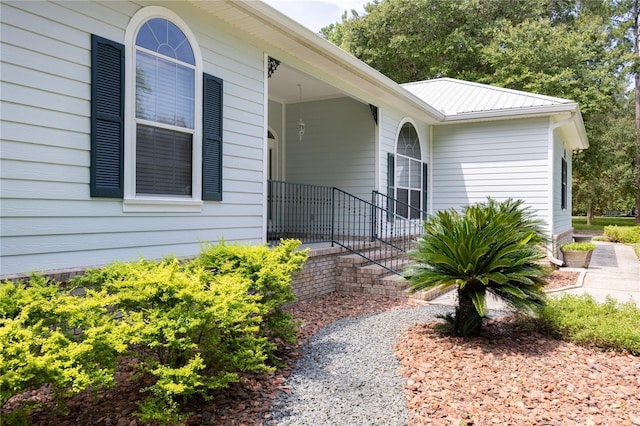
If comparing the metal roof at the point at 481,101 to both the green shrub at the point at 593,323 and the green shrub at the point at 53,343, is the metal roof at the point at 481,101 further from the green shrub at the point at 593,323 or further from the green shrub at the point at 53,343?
the green shrub at the point at 53,343

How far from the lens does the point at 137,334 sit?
2.55 m

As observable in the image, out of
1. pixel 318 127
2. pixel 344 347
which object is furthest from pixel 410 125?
pixel 344 347

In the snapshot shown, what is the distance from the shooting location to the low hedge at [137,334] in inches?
88.1

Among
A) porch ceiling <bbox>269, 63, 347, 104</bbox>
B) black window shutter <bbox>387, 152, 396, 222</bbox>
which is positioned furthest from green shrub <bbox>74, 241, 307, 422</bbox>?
black window shutter <bbox>387, 152, 396, 222</bbox>

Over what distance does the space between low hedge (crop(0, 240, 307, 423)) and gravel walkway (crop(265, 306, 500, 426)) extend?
37 cm

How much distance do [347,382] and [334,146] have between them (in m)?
6.52

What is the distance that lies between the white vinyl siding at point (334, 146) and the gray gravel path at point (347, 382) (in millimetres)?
4628

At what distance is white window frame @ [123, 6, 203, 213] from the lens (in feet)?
13.5

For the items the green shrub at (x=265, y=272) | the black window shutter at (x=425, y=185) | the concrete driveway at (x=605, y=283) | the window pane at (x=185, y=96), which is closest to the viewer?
the green shrub at (x=265, y=272)

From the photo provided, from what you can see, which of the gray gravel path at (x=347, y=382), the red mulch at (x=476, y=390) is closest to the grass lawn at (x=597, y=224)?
the red mulch at (x=476, y=390)

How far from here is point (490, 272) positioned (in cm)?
418

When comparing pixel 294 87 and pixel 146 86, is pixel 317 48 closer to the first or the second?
pixel 294 87

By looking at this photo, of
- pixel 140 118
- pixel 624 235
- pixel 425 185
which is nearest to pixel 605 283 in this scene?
pixel 425 185

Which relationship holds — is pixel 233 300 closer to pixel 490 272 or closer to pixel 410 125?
pixel 490 272
